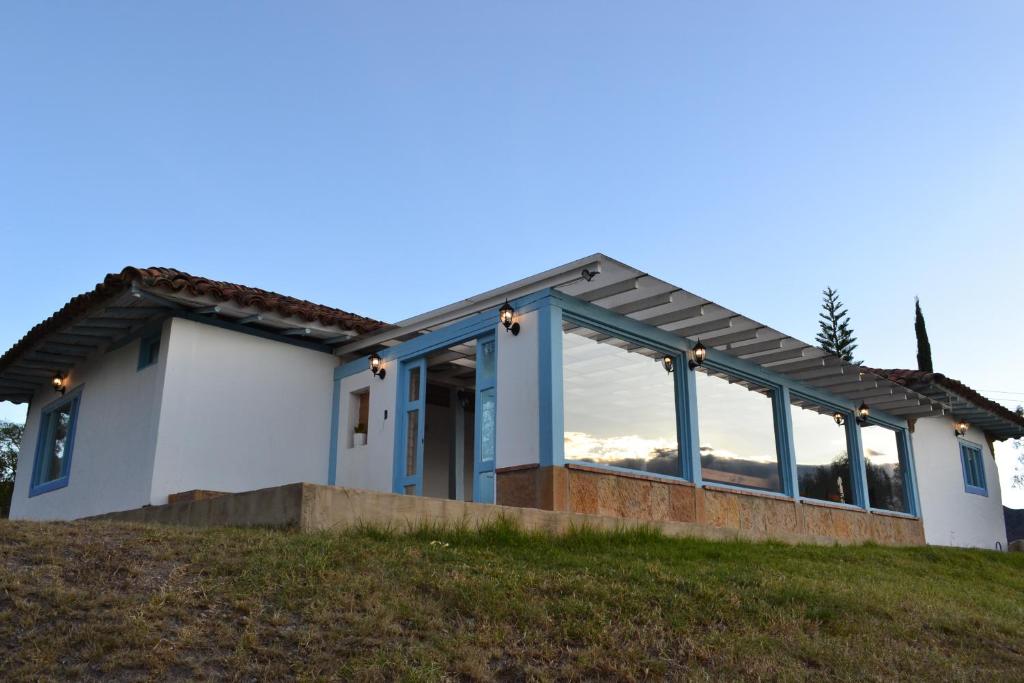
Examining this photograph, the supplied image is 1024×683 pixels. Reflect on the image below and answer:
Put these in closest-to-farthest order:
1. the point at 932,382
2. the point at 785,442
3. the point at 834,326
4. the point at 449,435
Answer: the point at 785,442 → the point at 449,435 → the point at 932,382 → the point at 834,326

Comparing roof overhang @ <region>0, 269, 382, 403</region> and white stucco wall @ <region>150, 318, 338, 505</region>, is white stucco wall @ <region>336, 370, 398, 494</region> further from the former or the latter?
roof overhang @ <region>0, 269, 382, 403</region>

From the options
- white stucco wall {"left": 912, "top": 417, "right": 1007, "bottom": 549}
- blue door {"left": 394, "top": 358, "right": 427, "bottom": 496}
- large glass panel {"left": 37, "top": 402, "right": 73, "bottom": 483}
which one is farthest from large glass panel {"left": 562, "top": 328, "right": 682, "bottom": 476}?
white stucco wall {"left": 912, "top": 417, "right": 1007, "bottom": 549}

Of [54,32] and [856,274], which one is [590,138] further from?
[54,32]

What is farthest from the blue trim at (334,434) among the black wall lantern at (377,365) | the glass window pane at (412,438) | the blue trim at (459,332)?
the glass window pane at (412,438)

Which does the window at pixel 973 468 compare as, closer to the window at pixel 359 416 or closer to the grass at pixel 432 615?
the grass at pixel 432 615

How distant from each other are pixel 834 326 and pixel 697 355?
81.4ft

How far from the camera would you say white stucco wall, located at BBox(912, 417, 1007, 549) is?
16594mm

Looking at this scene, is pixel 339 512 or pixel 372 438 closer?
pixel 339 512

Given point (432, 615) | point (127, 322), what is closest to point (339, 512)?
point (432, 615)

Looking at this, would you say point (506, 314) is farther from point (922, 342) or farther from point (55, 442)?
point (922, 342)

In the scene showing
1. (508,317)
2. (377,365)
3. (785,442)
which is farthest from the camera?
(785,442)

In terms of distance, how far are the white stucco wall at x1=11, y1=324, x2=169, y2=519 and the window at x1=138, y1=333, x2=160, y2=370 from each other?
10 cm

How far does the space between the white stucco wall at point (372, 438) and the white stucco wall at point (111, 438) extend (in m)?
2.48

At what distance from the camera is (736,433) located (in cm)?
1189
